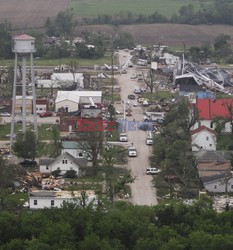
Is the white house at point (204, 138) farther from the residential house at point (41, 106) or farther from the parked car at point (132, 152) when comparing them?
the residential house at point (41, 106)

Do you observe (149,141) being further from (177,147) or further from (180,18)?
(180,18)

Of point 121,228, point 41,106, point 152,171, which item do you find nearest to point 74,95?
point 41,106

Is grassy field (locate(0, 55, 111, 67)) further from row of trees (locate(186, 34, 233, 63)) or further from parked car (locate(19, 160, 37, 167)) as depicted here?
parked car (locate(19, 160, 37, 167))

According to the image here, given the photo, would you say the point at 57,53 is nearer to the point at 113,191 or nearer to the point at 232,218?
the point at 113,191

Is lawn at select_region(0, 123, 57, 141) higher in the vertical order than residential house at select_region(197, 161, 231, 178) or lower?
lower

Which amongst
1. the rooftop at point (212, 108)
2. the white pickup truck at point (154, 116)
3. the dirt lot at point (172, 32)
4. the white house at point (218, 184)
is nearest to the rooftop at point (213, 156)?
the white house at point (218, 184)

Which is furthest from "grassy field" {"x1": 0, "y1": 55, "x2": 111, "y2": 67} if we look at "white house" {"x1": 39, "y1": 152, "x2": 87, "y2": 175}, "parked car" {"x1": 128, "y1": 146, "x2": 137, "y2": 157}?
"white house" {"x1": 39, "y1": 152, "x2": 87, "y2": 175}
